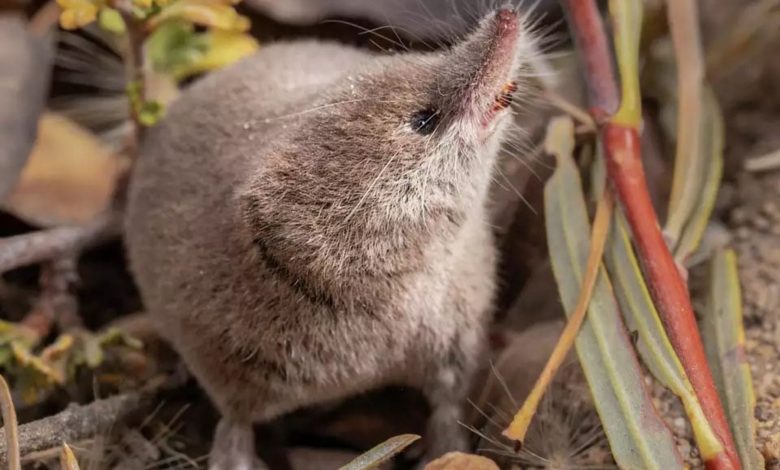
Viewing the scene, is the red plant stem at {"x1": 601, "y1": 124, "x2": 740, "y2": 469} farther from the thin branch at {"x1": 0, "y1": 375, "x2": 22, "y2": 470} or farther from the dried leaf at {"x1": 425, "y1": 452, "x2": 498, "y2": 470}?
the thin branch at {"x1": 0, "y1": 375, "x2": 22, "y2": 470}

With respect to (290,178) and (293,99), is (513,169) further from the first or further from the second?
(290,178)

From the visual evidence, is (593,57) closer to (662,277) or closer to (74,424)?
(662,277)

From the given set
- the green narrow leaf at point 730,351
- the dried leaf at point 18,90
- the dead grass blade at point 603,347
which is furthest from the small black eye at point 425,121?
the dried leaf at point 18,90

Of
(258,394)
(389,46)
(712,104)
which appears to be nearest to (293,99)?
(389,46)

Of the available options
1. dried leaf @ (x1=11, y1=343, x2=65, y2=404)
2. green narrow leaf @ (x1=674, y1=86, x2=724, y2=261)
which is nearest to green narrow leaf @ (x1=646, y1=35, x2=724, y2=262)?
green narrow leaf @ (x1=674, y1=86, x2=724, y2=261)

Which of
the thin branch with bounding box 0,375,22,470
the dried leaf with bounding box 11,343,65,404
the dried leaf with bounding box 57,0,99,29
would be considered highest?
the dried leaf with bounding box 57,0,99,29

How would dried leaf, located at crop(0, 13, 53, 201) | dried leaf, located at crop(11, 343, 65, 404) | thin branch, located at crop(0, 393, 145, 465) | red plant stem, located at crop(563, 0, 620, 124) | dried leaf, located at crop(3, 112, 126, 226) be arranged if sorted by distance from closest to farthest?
1. thin branch, located at crop(0, 393, 145, 465)
2. dried leaf, located at crop(11, 343, 65, 404)
3. red plant stem, located at crop(563, 0, 620, 124)
4. dried leaf, located at crop(0, 13, 53, 201)
5. dried leaf, located at crop(3, 112, 126, 226)

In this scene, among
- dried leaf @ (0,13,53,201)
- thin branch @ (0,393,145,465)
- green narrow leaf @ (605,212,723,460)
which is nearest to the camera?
green narrow leaf @ (605,212,723,460)
